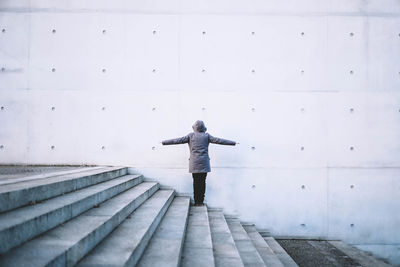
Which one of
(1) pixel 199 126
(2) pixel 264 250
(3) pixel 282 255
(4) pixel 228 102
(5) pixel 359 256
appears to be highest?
(4) pixel 228 102

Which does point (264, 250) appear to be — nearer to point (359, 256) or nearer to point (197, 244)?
point (197, 244)

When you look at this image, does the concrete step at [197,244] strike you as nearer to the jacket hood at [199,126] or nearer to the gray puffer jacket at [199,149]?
the gray puffer jacket at [199,149]

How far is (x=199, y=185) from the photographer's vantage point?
5.62m

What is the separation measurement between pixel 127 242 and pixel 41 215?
78cm

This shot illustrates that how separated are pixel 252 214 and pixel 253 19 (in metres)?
4.18

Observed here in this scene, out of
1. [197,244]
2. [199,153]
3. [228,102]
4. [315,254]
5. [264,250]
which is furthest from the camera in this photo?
[228,102]

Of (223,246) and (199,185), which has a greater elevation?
(199,185)

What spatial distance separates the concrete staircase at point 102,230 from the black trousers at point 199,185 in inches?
23.8

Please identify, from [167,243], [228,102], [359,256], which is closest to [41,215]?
[167,243]

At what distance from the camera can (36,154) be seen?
6191mm

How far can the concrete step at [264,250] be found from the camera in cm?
404

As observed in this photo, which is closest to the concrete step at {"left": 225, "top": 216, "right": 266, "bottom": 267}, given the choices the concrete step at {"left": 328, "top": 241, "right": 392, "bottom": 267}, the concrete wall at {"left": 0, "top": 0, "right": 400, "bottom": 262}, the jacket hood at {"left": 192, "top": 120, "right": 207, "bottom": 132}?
the concrete wall at {"left": 0, "top": 0, "right": 400, "bottom": 262}

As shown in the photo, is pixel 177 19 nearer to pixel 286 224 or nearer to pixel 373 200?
pixel 286 224

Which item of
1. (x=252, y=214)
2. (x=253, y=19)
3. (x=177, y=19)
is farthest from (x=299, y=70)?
(x=252, y=214)
